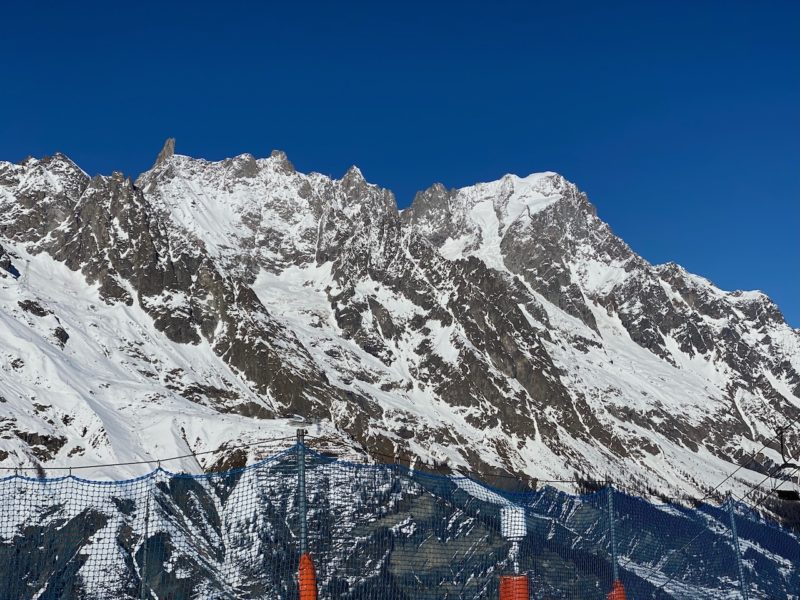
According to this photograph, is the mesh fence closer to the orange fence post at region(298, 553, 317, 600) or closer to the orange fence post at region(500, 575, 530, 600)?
the orange fence post at region(500, 575, 530, 600)

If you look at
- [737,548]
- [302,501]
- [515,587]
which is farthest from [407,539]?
[737,548]

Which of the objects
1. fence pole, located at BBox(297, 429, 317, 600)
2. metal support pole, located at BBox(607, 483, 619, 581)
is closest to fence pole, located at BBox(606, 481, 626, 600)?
metal support pole, located at BBox(607, 483, 619, 581)

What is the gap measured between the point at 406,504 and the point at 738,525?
850 centimetres

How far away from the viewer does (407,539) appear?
71.8ft

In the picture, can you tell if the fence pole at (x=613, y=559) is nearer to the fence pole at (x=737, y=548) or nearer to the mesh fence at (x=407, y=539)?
the mesh fence at (x=407, y=539)

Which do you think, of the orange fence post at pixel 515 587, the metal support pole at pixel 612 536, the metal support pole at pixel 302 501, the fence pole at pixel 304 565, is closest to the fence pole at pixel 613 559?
the metal support pole at pixel 612 536

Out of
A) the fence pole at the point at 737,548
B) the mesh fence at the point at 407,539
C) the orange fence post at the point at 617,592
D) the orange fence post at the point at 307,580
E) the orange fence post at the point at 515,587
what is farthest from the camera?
the fence pole at the point at 737,548

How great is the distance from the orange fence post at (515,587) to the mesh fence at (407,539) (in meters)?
0.02

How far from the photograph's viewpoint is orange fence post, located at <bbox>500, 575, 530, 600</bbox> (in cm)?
1892

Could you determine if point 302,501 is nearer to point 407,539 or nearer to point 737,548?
point 407,539

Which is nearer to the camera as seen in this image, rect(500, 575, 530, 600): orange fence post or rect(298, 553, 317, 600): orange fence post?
rect(298, 553, 317, 600): orange fence post

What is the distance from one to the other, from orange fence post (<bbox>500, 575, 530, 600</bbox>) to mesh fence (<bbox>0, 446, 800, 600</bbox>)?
0.02 m

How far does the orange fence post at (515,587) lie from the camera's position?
18.9 metres

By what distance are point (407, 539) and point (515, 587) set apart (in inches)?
139
